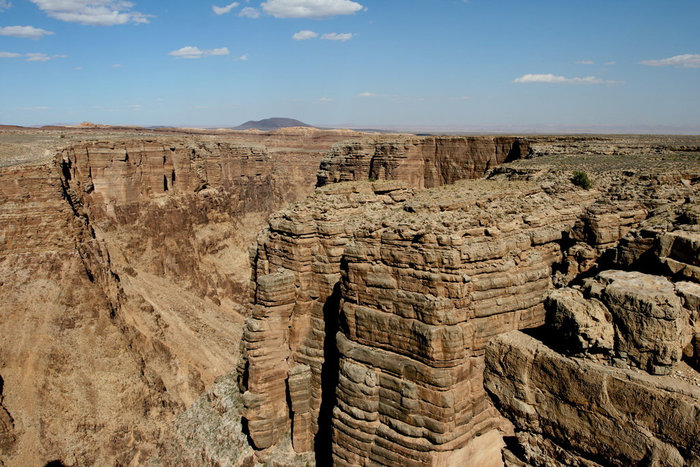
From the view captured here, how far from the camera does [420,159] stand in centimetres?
3781

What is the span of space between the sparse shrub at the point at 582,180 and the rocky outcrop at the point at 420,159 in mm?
16446

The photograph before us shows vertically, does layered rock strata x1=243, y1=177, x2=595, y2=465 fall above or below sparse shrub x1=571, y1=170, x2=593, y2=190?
below

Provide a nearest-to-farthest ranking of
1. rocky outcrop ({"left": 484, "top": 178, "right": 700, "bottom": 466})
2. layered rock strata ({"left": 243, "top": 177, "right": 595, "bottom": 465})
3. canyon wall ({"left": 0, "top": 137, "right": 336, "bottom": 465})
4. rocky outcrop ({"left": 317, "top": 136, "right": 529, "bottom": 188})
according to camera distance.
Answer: rocky outcrop ({"left": 484, "top": 178, "right": 700, "bottom": 466}) → layered rock strata ({"left": 243, "top": 177, "right": 595, "bottom": 465}) → canyon wall ({"left": 0, "top": 137, "right": 336, "bottom": 465}) → rocky outcrop ({"left": 317, "top": 136, "right": 529, "bottom": 188})

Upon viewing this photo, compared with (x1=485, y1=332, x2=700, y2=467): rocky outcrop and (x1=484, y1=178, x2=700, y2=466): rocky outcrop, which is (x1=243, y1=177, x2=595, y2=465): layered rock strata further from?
(x1=484, y1=178, x2=700, y2=466): rocky outcrop

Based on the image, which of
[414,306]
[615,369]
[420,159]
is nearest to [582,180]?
[615,369]

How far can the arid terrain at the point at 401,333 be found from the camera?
27.4 feet

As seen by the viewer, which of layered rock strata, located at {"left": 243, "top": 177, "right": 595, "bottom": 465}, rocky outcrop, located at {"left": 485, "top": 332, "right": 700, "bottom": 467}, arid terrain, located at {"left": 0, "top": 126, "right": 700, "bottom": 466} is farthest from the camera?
layered rock strata, located at {"left": 243, "top": 177, "right": 595, "bottom": 465}

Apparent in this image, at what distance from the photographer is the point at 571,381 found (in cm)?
859

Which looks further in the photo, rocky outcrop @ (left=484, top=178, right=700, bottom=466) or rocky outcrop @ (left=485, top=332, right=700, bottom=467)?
rocky outcrop @ (left=484, top=178, right=700, bottom=466)

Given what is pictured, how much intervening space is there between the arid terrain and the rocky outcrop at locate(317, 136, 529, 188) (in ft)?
15.5

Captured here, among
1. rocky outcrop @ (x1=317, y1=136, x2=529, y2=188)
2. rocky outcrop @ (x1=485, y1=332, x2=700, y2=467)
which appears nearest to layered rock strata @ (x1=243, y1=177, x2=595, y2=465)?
rocky outcrop @ (x1=485, y1=332, x2=700, y2=467)

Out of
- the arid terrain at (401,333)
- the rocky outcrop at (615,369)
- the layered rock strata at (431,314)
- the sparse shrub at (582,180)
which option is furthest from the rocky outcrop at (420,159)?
the rocky outcrop at (615,369)

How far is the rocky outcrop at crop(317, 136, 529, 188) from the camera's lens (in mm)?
33969

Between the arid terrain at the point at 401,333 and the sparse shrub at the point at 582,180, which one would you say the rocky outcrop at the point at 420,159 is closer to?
the arid terrain at the point at 401,333
